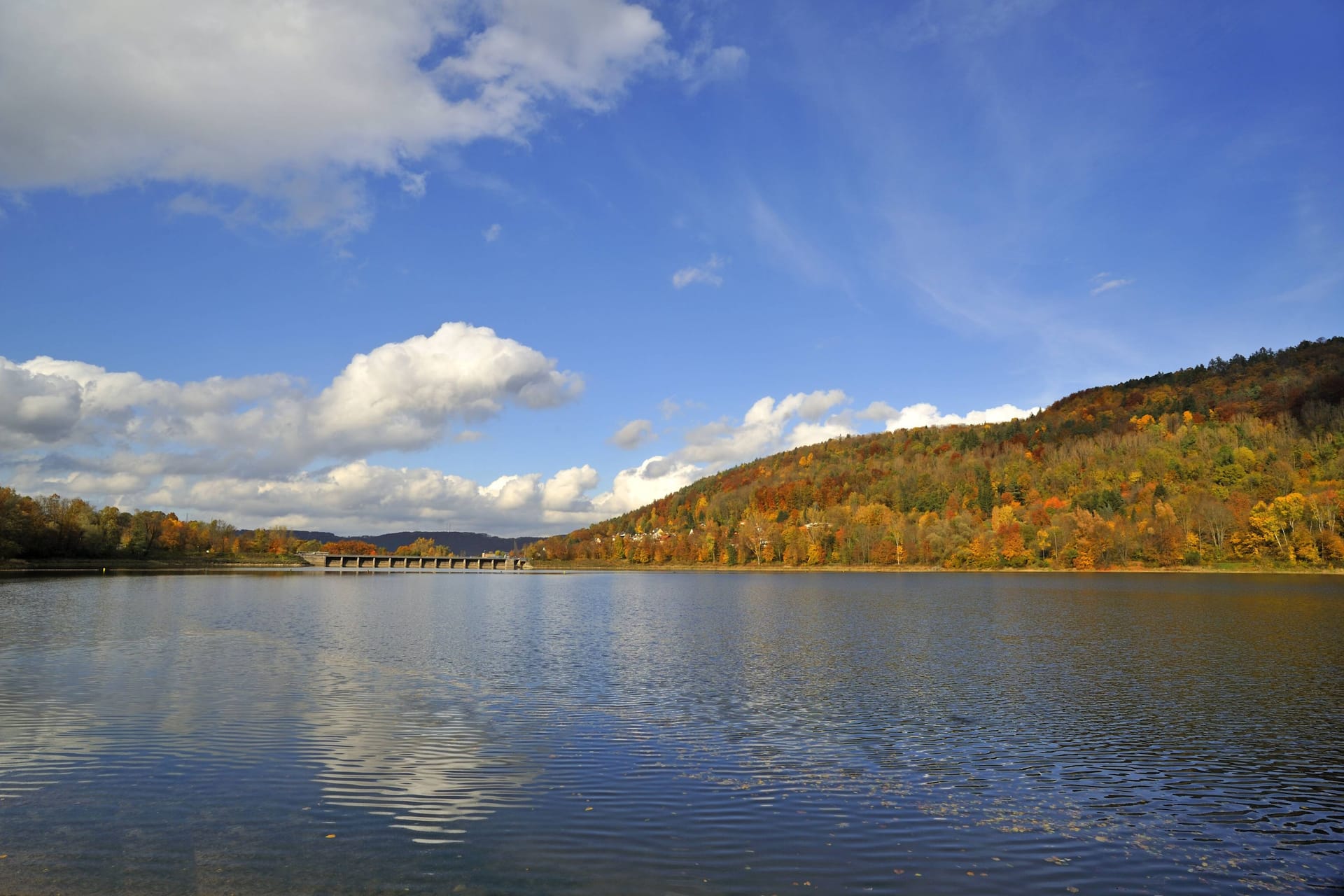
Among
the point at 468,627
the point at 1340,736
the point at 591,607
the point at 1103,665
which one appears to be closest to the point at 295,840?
the point at 1340,736

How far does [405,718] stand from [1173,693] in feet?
85.9

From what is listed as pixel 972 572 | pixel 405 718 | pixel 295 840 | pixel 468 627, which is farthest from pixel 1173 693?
pixel 972 572

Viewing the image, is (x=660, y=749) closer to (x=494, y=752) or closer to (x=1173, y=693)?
(x=494, y=752)

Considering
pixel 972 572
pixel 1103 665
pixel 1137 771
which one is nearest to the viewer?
pixel 1137 771

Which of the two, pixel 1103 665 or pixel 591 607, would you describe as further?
pixel 591 607

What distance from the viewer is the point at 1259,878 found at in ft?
40.8

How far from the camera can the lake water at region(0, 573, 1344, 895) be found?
12.4 metres

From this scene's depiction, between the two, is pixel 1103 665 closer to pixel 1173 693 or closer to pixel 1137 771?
pixel 1173 693

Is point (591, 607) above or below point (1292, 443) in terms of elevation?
below

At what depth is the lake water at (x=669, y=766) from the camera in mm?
12414

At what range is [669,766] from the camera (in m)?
18.8

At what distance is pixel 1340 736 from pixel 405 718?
26.1 meters

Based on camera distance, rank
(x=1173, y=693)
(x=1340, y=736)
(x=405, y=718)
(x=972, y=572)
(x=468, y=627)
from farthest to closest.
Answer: (x=972, y=572) < (x=468, y=627) < (x=1173, y=693) < (x=405, y=718) < (x=1340, y=736)

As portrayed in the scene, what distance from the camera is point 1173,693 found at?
94.5 ft
